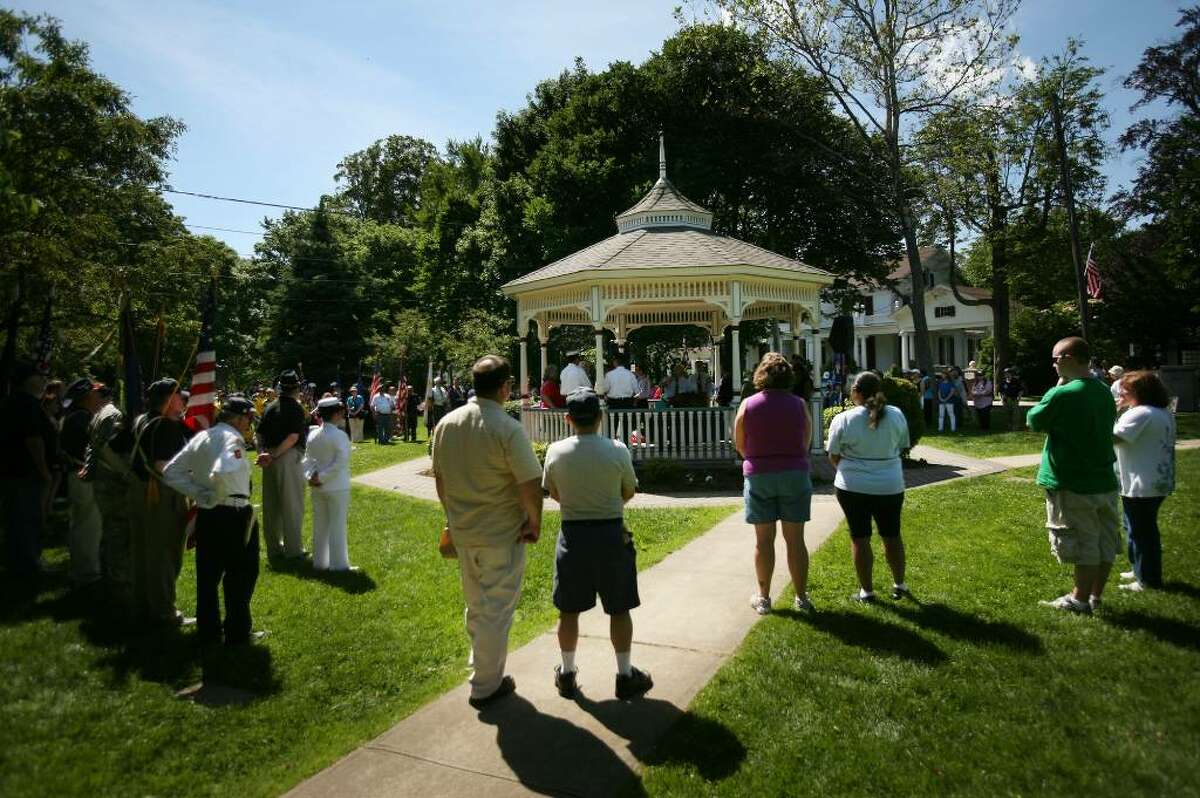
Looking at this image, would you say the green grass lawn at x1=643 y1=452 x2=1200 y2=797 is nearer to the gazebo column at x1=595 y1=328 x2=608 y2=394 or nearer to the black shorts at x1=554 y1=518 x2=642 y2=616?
the black shorts at x1=554 y1=518 x2=642 y2=616

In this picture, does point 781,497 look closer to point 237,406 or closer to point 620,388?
point 237,406

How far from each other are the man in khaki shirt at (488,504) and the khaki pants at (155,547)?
2821mm

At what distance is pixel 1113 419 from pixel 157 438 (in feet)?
23.1

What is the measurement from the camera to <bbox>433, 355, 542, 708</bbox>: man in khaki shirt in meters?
4.30

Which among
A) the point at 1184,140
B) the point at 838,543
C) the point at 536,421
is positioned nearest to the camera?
the point at 838,543

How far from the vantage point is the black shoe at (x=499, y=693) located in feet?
14.5

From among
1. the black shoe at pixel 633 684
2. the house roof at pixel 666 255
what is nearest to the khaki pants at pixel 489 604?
the black shoe at pixel 633 684

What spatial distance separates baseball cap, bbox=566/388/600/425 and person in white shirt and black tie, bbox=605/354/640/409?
29.6 feet

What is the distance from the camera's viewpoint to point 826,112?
2923 centimetres

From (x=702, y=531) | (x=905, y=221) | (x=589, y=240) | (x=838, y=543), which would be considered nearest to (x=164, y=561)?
(x=702, y=531)

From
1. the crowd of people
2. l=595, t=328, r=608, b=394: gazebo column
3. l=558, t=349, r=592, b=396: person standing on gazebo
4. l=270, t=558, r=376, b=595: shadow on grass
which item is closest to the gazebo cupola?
l=595, t=328, r=608, b=394: gazebo column

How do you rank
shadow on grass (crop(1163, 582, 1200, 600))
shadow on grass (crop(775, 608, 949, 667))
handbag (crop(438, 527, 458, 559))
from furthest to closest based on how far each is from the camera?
shadow on grass (crop(1163, 582, 1200, 600)) → shadow on grass (crop(775, 608, 949, 667)) → handbag (crop(438, 527, 458, 559))

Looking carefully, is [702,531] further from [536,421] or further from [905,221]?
[905,221]

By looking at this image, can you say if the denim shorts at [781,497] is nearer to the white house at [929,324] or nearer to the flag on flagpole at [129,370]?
the flag on flagpole at [129,370]
